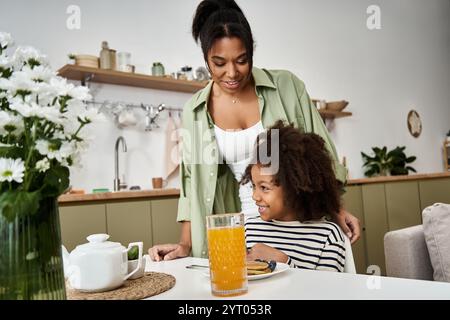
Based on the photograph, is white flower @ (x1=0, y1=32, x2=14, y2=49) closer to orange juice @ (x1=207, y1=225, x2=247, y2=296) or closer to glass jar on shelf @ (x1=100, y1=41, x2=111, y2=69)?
orange juice @ (x1=207, y1=225, x2=247, y2=296)

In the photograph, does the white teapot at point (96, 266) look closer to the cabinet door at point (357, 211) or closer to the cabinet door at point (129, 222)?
the cabinet door at point (129, 222)

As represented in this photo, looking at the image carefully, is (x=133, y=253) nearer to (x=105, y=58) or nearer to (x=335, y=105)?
(x=105, y=58)

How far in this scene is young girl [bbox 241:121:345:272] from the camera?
1.36 m

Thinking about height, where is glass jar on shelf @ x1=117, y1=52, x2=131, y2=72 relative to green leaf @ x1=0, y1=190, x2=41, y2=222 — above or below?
above

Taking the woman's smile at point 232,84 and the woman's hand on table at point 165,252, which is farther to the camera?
the woman's smile at point 232,84

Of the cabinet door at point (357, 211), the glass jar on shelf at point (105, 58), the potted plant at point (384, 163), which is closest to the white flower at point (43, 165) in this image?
the glass jar on shelf at point (105, 58)

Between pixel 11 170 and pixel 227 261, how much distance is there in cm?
38

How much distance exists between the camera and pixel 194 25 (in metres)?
1.65

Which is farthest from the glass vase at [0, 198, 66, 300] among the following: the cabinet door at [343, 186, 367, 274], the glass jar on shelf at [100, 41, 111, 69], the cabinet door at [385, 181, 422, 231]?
the cabinet door at [385, 181, 422, 231]

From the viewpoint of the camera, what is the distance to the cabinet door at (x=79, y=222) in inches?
94.3

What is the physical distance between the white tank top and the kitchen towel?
6.19 ft

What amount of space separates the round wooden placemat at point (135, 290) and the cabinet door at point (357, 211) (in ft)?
10.3
